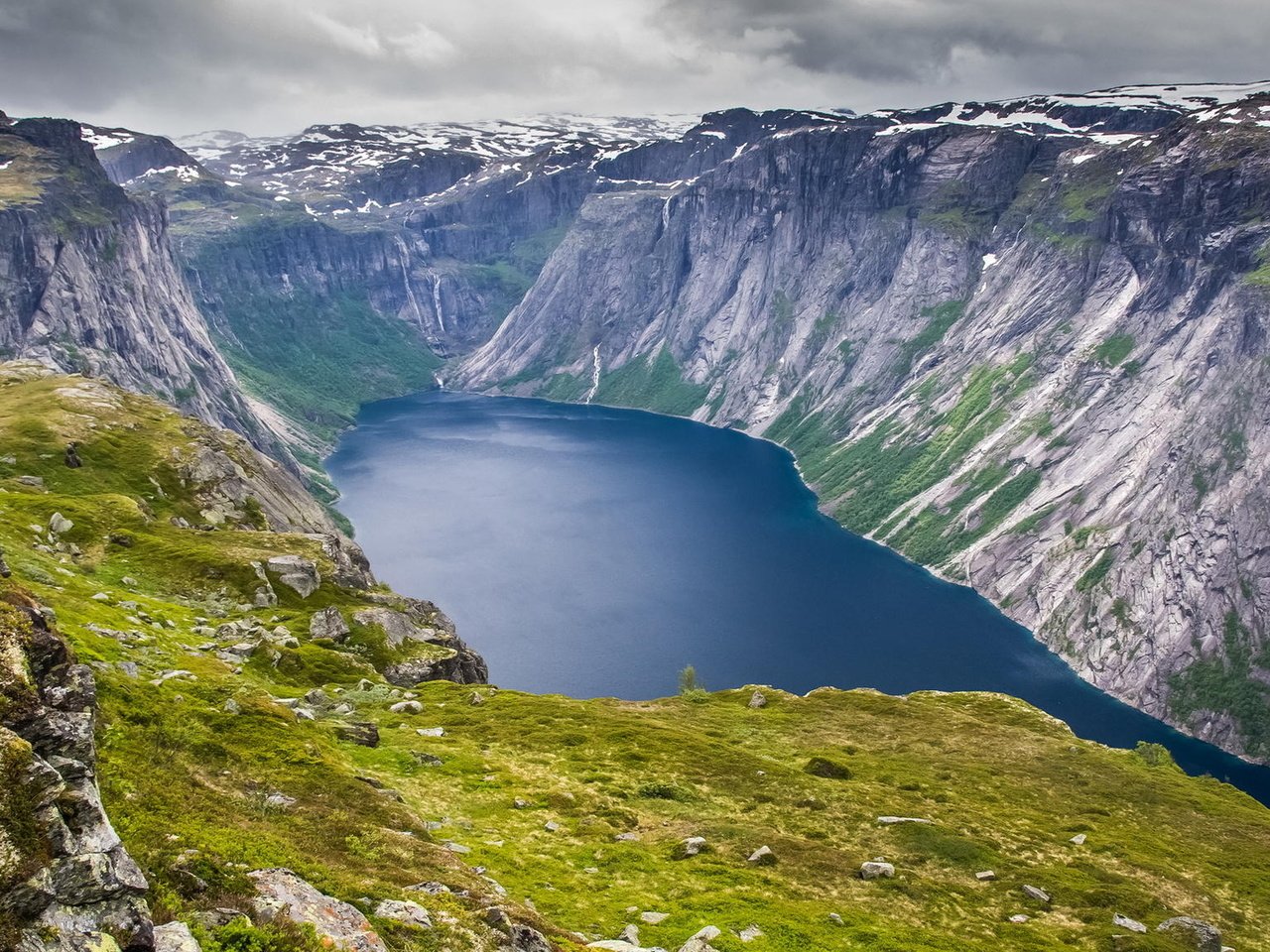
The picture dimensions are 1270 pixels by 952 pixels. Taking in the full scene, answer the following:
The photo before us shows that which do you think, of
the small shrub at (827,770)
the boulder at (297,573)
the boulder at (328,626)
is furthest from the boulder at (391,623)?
the small shrub at (827,770)

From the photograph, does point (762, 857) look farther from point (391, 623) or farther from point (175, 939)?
point (391, 623)

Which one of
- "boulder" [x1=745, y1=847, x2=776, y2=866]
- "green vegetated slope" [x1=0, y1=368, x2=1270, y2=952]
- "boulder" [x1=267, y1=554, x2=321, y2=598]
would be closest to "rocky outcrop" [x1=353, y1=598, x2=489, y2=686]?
"green vegetated slope" [x1=0, y1=368, x2=1270, y2=952]

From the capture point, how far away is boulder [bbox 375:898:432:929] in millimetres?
24484

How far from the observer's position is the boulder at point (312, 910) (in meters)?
21.7

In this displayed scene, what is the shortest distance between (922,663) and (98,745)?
16869 cm

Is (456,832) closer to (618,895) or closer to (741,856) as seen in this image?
(618,895)

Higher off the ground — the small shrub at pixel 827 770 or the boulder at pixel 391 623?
the small shrub at pixel 827 770

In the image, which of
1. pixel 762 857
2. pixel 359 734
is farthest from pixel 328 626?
pixel 762 857

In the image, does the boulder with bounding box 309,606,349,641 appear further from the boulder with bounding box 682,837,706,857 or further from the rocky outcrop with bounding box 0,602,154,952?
the rocky outcrop with bounding box 0,602,154,952

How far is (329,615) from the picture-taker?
70875 millimetres

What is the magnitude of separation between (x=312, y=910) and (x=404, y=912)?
9.79 ft

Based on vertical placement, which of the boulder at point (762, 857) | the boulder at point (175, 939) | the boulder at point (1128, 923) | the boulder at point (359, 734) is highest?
the boulder at point (175, 939)

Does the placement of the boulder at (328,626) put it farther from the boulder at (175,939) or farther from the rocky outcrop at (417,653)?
the boulder at (175,939)

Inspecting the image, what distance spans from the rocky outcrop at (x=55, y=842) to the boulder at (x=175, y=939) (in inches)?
25.5
